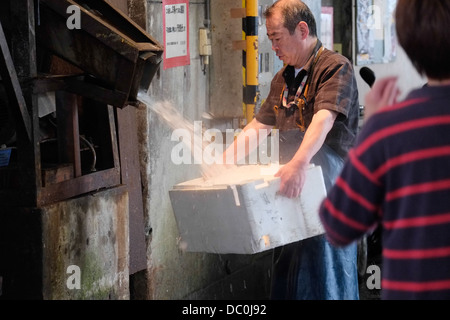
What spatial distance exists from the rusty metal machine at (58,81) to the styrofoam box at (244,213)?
27.5 inches

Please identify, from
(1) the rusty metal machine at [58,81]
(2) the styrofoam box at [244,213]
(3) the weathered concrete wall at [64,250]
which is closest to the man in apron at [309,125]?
(2) the styrofoam box at [244,213]

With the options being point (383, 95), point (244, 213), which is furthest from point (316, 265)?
point (383, 95)

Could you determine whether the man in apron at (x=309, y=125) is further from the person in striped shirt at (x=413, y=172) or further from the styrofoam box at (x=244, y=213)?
the person in striped shirt at (x=413, y=172)

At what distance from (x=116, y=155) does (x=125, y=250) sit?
0.66 metres

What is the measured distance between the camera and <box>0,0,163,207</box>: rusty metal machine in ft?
14.1

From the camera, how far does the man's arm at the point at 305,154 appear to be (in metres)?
4.67

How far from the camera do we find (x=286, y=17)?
5215mm

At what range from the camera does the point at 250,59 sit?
22.4ft

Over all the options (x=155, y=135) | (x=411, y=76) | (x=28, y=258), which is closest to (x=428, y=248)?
(x=28, y=258)

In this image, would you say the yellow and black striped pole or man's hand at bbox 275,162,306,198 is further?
the yellow and black striped pole

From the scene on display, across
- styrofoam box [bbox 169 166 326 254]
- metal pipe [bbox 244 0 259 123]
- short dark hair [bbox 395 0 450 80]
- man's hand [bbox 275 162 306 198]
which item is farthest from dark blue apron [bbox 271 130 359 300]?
short dark hair [bbox 395 0 450 80]

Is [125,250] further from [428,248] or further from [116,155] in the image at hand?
[428,248]

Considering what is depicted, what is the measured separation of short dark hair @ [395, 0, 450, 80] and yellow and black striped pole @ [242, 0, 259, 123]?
14.2 ft

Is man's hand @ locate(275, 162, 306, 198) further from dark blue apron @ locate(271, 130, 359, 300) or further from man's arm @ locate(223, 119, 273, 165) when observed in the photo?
man's arm @ locate(223, 119, 273, 165)
